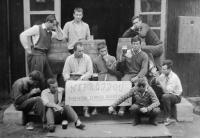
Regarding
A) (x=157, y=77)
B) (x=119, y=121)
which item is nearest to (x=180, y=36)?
(x=157, y=77)

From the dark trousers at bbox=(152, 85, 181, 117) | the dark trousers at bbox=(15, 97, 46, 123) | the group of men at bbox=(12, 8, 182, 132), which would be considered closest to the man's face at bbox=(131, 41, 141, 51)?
the group of men at bbox=(12, 8, 182, 132)

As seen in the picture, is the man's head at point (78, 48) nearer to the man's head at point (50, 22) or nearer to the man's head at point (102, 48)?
the man's head at point (102, 48)

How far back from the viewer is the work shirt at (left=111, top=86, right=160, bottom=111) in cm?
598

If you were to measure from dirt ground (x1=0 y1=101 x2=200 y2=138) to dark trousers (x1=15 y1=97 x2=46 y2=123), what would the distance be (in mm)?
283

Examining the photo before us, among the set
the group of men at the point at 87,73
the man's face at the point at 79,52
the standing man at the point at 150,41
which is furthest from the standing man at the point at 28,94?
the standing man at the point at 150,41

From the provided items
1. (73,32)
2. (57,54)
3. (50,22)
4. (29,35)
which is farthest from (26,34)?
(73,32)

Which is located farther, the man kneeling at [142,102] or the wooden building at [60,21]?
the wooden building at [60,21]

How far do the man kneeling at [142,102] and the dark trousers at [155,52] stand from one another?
1267 mm

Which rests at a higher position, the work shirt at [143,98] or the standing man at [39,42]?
the standing man at [39,42]

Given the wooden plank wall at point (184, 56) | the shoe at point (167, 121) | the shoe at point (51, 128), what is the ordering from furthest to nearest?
the wooden plank wall at point (184, 56) < the shoe at point (167, 121) < the shoe at point (51, 128)

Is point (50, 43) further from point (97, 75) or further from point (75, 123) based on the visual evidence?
point (75, 123)

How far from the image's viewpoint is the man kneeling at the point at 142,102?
591cm

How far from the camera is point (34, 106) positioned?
6.16 m

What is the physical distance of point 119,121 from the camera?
629 cm
